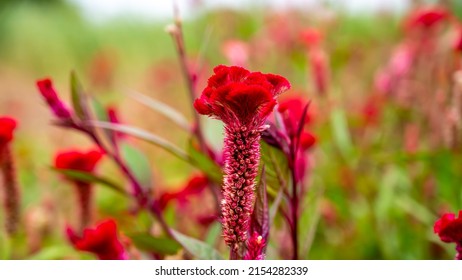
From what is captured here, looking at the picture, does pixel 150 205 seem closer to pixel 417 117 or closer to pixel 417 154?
pixel 417 154

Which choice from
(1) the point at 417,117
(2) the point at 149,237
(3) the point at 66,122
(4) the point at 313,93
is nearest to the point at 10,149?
(3) the point at 66,122

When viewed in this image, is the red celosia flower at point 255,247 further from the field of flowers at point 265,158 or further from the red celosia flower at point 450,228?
the red celosia flower at point 450,228

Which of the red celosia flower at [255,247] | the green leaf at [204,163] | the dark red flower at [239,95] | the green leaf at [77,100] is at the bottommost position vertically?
the red celosia flower at [255,247]

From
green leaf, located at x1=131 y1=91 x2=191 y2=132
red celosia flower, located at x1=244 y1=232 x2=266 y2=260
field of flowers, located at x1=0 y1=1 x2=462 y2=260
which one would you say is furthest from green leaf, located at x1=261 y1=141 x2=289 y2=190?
green leaf, located at x1=131 y1=91 x2=191 y2=132

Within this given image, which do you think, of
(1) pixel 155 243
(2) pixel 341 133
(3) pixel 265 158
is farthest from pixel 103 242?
(2) pixel 341 133

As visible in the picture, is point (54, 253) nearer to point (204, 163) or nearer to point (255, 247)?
point (204, 163)

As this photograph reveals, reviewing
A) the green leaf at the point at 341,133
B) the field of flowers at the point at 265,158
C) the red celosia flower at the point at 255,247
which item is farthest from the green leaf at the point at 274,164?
the green leaf at the point at 341,133

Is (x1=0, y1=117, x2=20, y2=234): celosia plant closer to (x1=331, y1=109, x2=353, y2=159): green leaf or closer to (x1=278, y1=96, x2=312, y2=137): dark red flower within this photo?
(x1=278, y1=96, x2=312, y2=137): dark red flower
